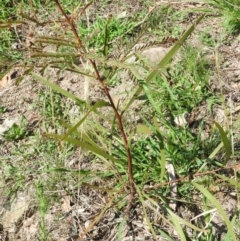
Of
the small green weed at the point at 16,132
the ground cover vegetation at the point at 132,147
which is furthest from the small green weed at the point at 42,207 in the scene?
the small green weed at the point at 16,132

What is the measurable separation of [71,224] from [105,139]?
0.42 metres

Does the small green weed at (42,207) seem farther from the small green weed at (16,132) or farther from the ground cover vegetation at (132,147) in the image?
the small green weed at (16,132)

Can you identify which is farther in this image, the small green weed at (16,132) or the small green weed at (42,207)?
the small green weed at (16,132)

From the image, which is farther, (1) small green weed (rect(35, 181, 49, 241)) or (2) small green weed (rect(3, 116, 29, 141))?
(2) small green weed (rect(3, 116, 29, 141))

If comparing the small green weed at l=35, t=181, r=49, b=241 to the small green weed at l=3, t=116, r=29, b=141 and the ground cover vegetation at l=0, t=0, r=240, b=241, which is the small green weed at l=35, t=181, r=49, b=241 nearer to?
the ground cover vegetation at l=0, t=0, r=240, b=241

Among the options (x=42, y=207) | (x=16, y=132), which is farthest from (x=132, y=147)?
(x=16, y=132)

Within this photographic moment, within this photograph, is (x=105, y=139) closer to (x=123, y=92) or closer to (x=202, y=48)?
(x=123, y=92)

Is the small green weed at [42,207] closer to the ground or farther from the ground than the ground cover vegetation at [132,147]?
closer to the ground

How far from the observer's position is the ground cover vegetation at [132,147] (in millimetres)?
1899

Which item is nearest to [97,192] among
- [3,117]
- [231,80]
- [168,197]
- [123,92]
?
[168,197]

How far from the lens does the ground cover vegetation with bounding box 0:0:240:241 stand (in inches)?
74.8

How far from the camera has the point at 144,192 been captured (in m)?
1.92

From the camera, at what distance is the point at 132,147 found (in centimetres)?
210

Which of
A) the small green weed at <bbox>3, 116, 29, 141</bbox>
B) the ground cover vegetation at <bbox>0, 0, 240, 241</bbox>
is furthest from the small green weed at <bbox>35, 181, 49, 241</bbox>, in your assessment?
the small green weed at <bbox>3, 116, 29, 141</bbox>
